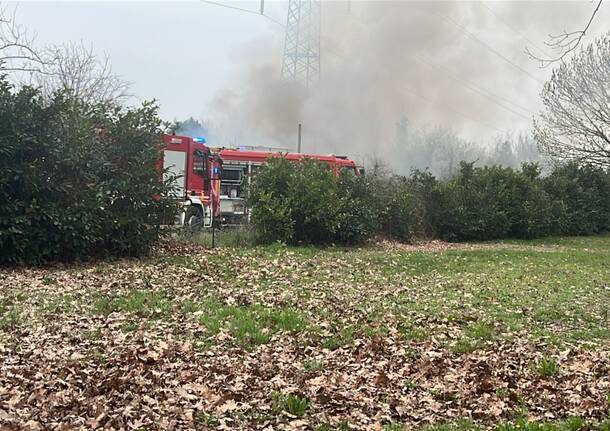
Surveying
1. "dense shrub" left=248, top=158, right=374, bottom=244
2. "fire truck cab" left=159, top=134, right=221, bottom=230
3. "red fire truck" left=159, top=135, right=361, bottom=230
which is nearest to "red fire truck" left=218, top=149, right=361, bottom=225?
"red fire truck" left=159, top=135, right=361, bottom=230

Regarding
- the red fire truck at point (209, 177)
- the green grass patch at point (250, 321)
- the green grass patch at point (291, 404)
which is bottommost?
the green grass patch at point (291, 404)

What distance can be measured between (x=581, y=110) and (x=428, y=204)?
32.4 ft

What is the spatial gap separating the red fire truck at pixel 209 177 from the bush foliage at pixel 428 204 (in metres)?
1.00

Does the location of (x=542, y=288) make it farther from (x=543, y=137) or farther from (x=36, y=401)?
(x=543, y=137)

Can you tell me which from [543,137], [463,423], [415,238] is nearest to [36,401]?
[463,423]

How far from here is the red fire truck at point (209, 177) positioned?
16.0 meters

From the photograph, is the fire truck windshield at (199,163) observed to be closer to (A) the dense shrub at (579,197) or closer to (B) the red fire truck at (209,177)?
(B) the red fire truck at (209,177)

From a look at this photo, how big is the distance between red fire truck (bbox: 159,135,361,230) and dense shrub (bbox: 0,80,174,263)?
400 centimetres

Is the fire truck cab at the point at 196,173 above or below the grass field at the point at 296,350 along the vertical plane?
above

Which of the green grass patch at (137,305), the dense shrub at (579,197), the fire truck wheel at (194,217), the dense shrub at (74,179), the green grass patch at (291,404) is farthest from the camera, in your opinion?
the dense shrub at (579,197)

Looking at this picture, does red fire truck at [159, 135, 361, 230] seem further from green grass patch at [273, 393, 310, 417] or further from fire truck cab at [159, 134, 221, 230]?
green grass patch at [273, 393, 310, 417]

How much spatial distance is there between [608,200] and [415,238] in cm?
1146

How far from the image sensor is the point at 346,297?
25.6ft

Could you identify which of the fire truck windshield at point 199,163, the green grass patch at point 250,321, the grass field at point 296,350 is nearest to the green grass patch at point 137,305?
the grass field at point 296,350
